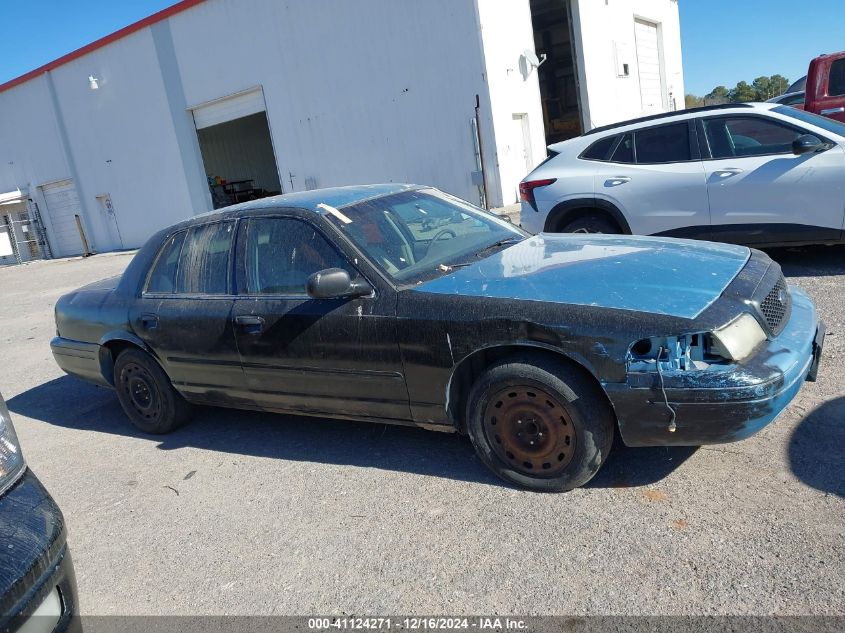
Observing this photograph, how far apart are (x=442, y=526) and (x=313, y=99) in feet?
53.2

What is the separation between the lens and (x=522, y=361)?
3223 mm

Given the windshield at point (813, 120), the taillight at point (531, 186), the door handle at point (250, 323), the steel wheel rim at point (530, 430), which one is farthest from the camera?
the taillight at point (531, 186)

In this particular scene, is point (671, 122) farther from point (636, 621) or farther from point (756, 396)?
point (636, 621)

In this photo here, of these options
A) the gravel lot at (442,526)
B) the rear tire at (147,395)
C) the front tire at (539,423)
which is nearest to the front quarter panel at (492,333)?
the front tire at (539,423)

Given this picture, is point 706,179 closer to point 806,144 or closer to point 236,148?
point 806,144

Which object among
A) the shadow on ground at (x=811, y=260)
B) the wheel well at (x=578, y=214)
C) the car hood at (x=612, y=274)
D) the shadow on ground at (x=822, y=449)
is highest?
the car hood at (x=612, y=274)

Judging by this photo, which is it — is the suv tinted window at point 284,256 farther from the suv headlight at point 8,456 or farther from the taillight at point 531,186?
the taillight at point 531,186

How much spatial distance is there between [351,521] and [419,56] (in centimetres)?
1393

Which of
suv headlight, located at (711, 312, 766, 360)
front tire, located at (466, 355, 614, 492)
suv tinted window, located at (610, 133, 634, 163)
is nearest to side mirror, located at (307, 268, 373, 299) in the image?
front tire, located at (466, 355, 614, 492)

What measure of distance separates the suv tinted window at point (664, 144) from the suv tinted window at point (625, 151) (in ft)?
0.23

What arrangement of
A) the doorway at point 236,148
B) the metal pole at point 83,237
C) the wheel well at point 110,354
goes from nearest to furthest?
the wheel well at point 110,354 < the doorway at point 236,148 < the metal pole at point 83,237

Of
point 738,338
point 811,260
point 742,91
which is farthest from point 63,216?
point 742,91

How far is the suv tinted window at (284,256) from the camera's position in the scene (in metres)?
3.89

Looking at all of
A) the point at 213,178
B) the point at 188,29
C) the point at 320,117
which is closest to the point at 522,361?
the point at 320,117
